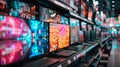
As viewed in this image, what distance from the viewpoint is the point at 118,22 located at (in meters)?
21.2

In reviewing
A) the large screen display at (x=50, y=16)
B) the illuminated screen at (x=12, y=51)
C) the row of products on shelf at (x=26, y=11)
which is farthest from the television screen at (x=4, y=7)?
the large screen display at (x=50, y=16)

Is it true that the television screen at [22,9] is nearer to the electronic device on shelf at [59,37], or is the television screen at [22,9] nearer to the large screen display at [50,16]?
the large screen display at [50,16]

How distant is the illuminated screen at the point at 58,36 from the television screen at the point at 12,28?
65 cm

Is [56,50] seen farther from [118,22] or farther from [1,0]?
[118,22]

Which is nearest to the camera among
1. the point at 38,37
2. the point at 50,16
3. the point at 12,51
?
the point at 12,51

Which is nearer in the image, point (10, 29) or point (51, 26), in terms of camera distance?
point (10, 29)

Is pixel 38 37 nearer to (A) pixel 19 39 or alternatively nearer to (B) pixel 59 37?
(A) pixel 19 39

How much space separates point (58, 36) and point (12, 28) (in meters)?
1.13

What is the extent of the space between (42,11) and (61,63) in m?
1.28

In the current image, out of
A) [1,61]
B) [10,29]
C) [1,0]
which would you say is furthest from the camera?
[1,0]

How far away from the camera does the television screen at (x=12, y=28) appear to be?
1.36m

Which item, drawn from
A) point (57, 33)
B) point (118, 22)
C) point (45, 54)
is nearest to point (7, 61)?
point (45, 54)

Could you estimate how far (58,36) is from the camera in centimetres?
252

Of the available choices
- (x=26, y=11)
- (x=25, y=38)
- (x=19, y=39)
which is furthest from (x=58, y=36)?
(x=19, y=39)
